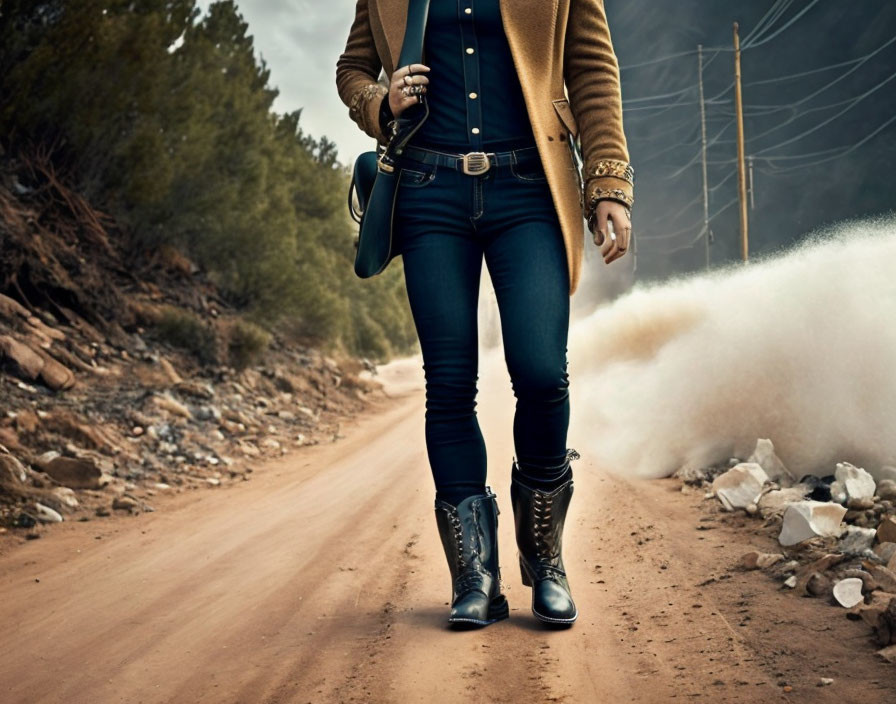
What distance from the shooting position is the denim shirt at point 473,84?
2594mm

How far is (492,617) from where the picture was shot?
2699mm

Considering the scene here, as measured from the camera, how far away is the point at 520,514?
2764 mm

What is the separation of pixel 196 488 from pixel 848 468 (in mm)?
4440

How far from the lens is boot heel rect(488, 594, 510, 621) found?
270cm

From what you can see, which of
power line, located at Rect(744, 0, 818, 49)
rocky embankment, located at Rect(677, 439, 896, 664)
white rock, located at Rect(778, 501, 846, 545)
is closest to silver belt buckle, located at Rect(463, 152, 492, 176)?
rocky embankment, located at Rect(677, 439, 896, 664)

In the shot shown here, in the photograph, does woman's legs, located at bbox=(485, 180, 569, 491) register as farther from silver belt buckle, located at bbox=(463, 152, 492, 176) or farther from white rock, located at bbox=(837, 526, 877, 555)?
white rock, located at bbox=(837, 526, 877, 555)

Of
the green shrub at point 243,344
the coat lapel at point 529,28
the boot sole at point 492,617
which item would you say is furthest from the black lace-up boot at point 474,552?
the green shrub at point 243,344

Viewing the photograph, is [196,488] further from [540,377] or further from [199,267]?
[199,267]

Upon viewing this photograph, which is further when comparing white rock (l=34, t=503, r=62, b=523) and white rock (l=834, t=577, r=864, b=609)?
white rock (l=34, t=503, r=62, b=523)

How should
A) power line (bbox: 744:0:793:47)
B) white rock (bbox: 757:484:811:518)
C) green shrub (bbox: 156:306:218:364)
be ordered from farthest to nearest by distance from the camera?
power line (bbox: 744:0:793:47)
green shrub (bbox: 156:306:218:364)
white rock (bbox: 757:484:811:518)

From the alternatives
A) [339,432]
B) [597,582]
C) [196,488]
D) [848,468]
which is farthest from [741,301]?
[339,432]

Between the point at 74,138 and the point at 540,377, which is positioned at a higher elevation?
the point at 74,138

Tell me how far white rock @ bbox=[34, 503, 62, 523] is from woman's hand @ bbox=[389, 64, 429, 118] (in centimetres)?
353

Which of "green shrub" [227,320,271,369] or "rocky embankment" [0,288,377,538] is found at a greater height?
"green shrub" [227,320,271,369]
